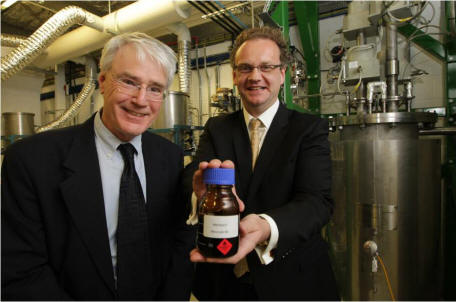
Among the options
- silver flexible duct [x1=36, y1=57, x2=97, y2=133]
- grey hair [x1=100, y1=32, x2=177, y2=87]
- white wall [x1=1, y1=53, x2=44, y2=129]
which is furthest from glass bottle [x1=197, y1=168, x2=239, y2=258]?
white wall [x1=1, y1=53, x2=44, y2=129]

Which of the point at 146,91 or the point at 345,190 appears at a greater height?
the point at 146,91

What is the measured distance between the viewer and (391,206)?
1640 mm

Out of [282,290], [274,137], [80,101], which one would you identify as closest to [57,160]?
[274,137]

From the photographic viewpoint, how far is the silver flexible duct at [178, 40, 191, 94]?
2.88m

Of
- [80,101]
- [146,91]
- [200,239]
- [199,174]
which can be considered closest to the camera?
[200,239]

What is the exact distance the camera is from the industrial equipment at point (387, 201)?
64.9 inches

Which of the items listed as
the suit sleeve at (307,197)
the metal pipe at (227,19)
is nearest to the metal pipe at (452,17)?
the metal pipe at (227,19)

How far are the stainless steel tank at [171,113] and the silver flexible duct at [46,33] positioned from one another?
3.08ft

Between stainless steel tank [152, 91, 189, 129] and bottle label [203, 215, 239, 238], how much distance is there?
222cm

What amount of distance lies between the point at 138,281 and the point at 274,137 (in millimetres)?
685

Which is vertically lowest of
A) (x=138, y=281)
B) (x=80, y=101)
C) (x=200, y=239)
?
(x=138, y=281)

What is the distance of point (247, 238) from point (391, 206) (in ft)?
4.61

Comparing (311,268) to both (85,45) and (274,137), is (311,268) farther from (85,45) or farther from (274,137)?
(85,45)

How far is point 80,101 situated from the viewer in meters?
3.51
